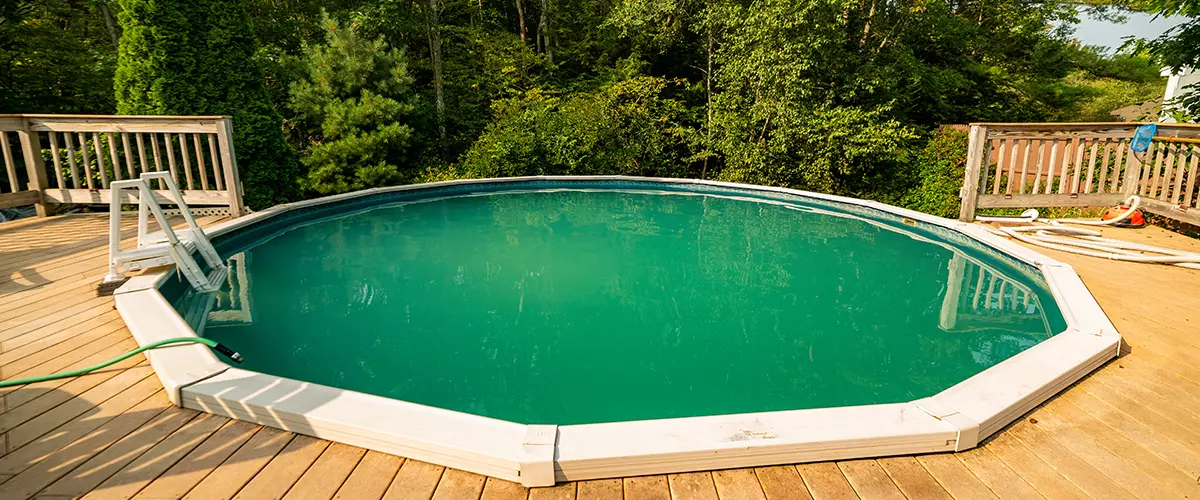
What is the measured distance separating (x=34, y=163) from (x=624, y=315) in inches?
220

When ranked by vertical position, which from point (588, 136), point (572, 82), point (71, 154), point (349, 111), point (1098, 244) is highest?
point (572, 82)

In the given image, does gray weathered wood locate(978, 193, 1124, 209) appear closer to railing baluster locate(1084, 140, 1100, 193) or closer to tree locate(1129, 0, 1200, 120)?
railing baluster locate(1084, 140, 1100, 193)

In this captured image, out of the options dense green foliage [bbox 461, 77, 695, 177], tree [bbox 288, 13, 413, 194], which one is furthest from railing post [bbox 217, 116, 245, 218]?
dense green foliage [bbox 461, 77, 695, 177]

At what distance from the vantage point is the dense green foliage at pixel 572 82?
6328 mm

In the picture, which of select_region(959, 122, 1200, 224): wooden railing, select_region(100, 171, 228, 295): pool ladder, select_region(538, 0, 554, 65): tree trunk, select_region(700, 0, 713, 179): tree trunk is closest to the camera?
select_region(100, 171, 228, 295): pool ladder

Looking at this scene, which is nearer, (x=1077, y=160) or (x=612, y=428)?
(x=612, y=428)

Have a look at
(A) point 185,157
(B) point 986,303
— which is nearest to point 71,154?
(A) point 185,157

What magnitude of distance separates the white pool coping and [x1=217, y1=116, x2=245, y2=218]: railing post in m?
3.72

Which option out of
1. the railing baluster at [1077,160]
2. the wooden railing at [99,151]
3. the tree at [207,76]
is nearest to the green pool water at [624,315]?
the wooden railing at [99,151]

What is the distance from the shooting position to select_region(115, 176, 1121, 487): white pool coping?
161 centimetres

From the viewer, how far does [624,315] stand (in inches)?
146

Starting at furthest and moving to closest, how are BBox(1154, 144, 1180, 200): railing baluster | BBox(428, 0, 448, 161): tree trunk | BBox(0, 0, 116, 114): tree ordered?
BBox(428, 0, 448, 161): tree trunk, BBox(0, 0, 116, 114): tree, BBox(1154, 144, 1180, 200): railing baluster

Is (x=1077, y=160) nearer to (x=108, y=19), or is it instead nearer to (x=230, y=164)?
(x=230, y=164)

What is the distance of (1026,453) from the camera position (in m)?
1.72
